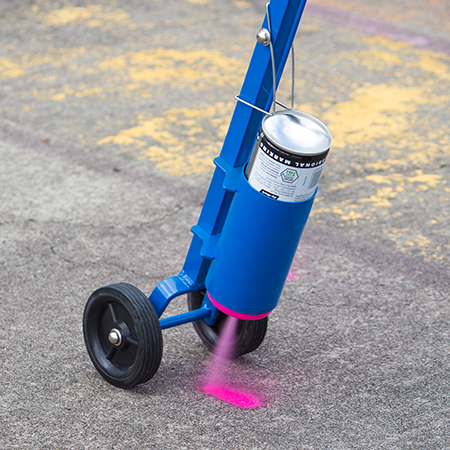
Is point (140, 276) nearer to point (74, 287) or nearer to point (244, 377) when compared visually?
point (74, 287)

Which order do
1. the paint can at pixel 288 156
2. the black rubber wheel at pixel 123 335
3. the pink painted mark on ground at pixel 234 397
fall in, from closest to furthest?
the paint can at pixel 288 156 → the black rubber wheel at pixel 123 335 → the pink painted mark on ground at pixel 234 397

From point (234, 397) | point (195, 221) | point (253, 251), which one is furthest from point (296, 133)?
point (195, 221)

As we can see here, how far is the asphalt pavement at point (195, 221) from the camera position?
222 centimetres

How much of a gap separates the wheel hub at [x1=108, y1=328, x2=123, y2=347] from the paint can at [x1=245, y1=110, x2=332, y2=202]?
2.72ft

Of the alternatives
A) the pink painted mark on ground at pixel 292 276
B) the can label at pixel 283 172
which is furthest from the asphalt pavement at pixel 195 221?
the can label at pixel 283 172

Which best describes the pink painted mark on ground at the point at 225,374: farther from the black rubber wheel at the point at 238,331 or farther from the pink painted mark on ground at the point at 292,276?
the pink painted mark on ground at the point at 292,276

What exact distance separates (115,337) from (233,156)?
0.87 meters

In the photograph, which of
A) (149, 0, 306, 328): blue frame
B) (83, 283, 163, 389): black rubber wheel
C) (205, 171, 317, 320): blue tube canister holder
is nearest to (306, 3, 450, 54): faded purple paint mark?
(149, 0, 306, 328): blue frame

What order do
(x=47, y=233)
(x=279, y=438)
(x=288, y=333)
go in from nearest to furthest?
(x=279, y=438) → (x=288, y=333) → (x=47, y=233)

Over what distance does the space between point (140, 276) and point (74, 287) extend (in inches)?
14.1

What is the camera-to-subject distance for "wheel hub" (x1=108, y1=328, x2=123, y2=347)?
223cm

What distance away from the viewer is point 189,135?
4512mm

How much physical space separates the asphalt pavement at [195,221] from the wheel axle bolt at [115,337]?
0.76ft

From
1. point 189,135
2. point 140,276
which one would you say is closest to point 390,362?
point 140,276
